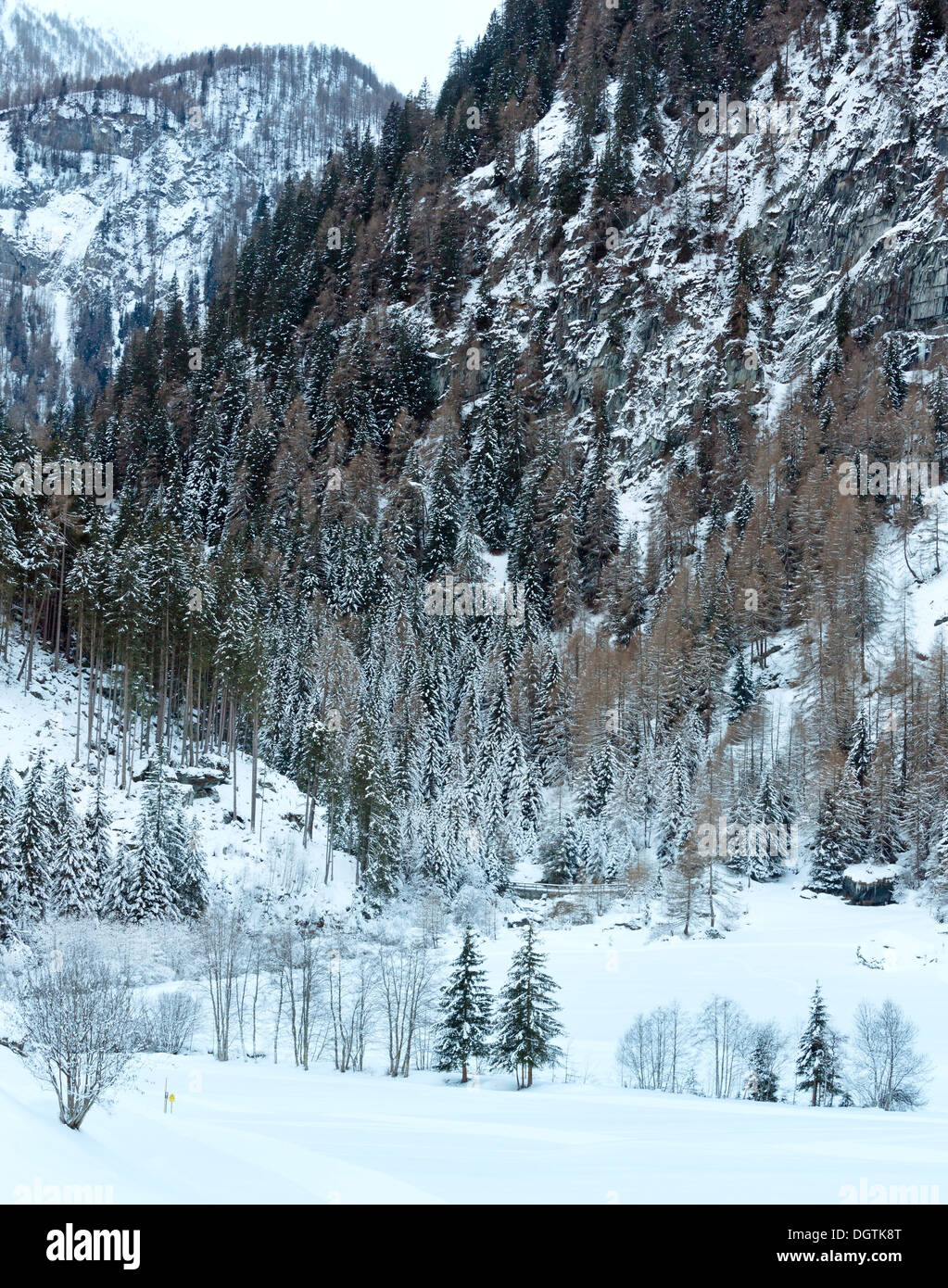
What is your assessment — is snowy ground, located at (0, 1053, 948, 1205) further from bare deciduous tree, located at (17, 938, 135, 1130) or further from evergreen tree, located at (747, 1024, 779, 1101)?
evergreen tree, located at (747, 1024, 779, 1101)

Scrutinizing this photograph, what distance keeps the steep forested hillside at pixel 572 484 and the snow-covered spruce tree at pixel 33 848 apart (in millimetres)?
12961

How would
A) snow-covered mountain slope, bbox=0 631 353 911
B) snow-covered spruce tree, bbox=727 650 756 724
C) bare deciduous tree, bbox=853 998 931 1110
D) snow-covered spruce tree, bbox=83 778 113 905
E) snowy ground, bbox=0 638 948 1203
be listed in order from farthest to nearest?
snow-covered spruce tree, bbox=727 650 756 724 < snow-covered mountain slope, bbox=0 631 353 911 < snow-covered spruce tree, bbox=83 778 113 905 < bare deciduous tree, bbox=853 998 931 1110 < snowy ground, bbox=0 638 948 1203

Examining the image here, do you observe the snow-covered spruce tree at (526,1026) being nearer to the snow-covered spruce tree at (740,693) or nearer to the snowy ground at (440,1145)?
the snowy ground at (440,1145)

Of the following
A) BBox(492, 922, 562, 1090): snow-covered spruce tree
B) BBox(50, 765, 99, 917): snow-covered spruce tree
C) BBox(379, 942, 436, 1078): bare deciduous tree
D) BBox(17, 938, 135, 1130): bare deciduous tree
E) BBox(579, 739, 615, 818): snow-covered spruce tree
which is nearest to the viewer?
BBox(17, 938, 135, 1130): bare deciduous tree

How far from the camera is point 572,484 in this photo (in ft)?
373

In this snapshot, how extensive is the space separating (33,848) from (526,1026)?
87.3 ft

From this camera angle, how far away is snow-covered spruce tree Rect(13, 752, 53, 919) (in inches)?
1721

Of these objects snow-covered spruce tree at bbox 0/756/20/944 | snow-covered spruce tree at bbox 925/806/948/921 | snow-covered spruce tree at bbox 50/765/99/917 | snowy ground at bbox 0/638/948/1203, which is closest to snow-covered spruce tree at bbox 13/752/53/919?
snow-covered spruce tree at bbox 0/756/20/944

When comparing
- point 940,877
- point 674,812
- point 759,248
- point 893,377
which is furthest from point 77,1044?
point 759,248

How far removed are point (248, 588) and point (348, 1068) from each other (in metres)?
47.4

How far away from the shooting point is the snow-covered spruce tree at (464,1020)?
38.8 m

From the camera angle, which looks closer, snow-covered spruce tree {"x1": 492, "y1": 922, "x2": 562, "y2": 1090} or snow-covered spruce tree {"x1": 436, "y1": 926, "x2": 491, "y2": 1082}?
snow-covered spruce tree {"x1": 492, "y1": 922, "x2": 562, "y2": 1090}

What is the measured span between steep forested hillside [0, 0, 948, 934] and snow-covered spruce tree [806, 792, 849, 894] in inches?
9.0
